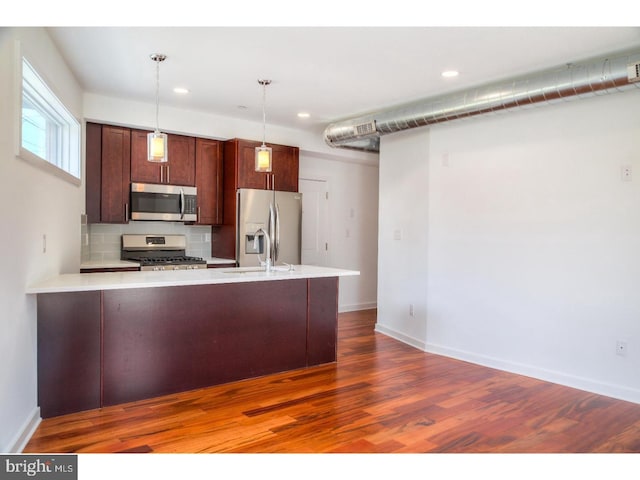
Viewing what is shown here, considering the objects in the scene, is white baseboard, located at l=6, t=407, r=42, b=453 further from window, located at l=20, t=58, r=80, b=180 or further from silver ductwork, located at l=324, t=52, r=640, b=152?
silver ductwork, located at l=324, t=52, r=640, b=152

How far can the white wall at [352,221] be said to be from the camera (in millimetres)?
6977

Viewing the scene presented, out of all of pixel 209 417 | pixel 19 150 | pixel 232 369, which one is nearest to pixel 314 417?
pixel 209 417

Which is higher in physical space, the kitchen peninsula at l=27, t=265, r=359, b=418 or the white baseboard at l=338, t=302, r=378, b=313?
the kitchen peninsula at l=27, t=265, r=359, b=418

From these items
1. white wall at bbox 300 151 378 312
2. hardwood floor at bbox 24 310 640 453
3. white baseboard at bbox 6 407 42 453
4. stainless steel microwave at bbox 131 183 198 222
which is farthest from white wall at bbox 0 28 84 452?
white wall at bbox 300 151 378 312

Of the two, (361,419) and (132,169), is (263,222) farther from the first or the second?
(361,419)

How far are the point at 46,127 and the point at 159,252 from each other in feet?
6.95

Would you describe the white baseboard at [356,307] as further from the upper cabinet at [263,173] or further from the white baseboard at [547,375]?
the white baseboard at [547,375]

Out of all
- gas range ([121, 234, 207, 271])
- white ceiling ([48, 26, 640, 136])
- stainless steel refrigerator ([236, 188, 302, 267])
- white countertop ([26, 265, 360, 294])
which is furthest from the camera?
stainless steel refrigerator ([236, 188, 302, 267])

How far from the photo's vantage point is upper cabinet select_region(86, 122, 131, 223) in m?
4.88

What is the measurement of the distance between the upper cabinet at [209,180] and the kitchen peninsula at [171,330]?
1648mm

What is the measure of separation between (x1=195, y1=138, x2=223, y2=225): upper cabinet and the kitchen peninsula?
1648mm

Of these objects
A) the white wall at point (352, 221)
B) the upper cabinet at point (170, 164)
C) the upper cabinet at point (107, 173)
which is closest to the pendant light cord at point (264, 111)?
the upper cabinet at point (170, 164)

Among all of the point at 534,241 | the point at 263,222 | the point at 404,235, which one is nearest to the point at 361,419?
the point at 534,241

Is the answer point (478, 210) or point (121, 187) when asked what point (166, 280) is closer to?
point (121, 187)
